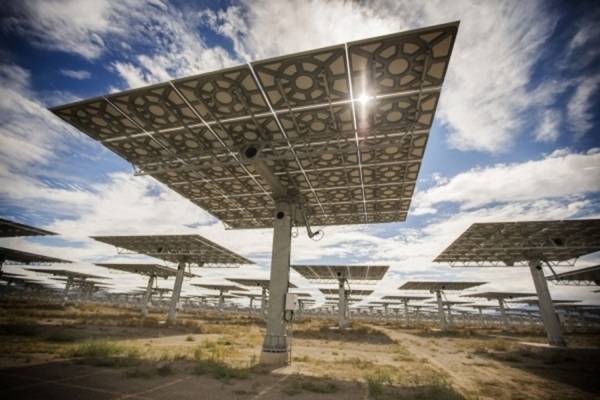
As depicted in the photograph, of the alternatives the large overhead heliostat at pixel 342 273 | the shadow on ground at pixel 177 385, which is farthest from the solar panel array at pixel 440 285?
the shadow on ground at pixel 177 385

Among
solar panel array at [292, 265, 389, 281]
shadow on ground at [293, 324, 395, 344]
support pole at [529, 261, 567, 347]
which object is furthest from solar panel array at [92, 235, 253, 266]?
support pole at [529, 261, 567, 347]

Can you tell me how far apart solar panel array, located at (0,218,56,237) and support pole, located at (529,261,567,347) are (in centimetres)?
4509

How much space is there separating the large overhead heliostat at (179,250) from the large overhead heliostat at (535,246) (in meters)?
24.3

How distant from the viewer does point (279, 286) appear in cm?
1231

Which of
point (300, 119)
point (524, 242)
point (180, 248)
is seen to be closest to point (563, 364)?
point (524, 242)

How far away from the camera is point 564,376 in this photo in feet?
37.8

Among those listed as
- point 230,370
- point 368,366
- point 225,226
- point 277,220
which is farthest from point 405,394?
point 225,226

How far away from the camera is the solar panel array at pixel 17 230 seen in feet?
72.8

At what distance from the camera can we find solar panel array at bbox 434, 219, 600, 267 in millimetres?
19250

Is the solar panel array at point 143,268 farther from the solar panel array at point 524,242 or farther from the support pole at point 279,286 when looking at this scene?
the solar panel array at point 524,242

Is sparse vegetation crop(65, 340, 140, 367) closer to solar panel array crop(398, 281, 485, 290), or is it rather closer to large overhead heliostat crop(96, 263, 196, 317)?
large overhead heliostat crop(96, 263, 196, 317)

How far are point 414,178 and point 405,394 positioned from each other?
9338 millimetres

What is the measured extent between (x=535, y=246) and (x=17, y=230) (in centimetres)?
4632

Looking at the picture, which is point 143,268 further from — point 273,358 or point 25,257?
point 273,358
